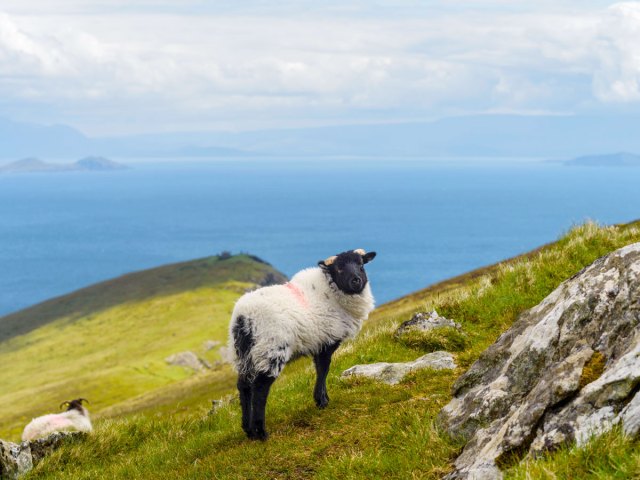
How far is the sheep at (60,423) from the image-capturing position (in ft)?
68.9

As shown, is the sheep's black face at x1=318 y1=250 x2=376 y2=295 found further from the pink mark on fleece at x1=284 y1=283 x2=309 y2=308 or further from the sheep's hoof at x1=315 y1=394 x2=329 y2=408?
the sheep's hoof at x1=315 y1=394 x2=329 y2=408

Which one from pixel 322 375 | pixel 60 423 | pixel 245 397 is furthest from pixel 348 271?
pixel 60 423

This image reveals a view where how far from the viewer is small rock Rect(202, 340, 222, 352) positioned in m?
145

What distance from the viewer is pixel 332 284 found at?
508 inches

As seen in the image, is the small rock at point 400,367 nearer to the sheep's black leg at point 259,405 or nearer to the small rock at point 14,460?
the sheep's black leg at point 259,405

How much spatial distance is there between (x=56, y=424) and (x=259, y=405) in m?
13.2

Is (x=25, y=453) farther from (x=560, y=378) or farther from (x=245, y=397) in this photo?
(x=560, y=378)

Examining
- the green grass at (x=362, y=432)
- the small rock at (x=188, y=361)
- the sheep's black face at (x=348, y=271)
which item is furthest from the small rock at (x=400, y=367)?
the small rock at (x=188, y=361)

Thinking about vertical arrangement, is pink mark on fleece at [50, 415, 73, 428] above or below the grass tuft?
below

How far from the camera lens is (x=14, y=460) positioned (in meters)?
12.9

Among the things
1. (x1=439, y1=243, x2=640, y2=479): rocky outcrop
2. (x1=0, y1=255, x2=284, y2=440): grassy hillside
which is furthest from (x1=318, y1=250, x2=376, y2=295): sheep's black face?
(x1=0, y1=255, x2=284, y2=440): grassy hillside

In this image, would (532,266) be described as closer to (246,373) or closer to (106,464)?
(246,373)

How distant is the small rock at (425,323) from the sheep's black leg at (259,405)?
16.9 feet

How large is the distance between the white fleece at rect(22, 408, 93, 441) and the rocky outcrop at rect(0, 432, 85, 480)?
7.38 m
